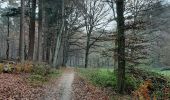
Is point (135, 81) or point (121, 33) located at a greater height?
point (121, 33)

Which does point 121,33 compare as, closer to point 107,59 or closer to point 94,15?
point 107,59

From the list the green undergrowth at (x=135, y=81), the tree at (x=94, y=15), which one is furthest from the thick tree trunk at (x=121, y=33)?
the tree at (x=94, y=15)

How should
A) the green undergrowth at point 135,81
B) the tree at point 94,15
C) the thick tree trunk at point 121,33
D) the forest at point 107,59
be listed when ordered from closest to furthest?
the forest at point 107,59, the thick tree trunk at point 121,33, the green undergrowth at point 135,81, the tree at point 94,15

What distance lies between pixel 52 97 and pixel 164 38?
74.5 feet

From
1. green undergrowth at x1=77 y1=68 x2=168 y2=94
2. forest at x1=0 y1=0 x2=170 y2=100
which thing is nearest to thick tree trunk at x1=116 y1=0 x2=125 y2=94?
forest at x1=0 y1=0 x2=170 y2=100

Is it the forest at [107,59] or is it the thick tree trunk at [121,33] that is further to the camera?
the thick tree trunk at [121,33]

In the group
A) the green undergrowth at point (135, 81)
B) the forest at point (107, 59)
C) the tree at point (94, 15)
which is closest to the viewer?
the forest at point (107, 59)

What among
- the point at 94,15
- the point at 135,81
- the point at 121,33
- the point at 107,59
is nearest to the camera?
the point at 121,33

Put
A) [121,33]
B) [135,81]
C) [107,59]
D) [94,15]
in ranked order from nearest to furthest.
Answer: [121,33] → [135,81] → [107,59] → [94,15]

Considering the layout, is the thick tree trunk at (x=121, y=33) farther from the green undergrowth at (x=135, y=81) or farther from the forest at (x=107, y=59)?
the green undergrowth at (x=135, y=81)

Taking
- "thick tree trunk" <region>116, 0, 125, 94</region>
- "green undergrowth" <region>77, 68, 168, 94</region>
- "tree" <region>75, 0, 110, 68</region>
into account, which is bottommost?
"green undergrowth" <region>77, 68, 168, 94</region>

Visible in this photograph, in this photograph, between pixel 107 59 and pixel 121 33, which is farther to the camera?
pixel 107 59

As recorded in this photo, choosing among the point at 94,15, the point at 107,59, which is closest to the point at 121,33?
the point at 107,59

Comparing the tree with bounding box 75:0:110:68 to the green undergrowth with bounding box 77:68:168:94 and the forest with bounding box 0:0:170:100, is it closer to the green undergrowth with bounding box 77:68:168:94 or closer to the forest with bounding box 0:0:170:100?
the forest with bounding box 0:0:170:100
